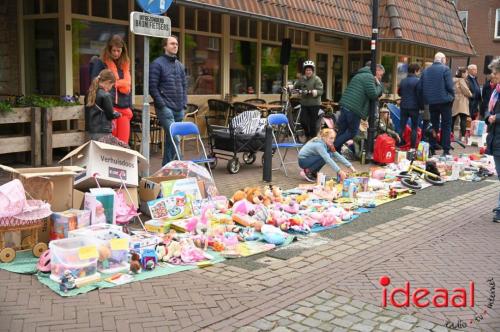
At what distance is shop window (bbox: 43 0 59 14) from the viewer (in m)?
10.6

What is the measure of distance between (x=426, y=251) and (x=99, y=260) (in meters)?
3.18

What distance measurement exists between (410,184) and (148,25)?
16.0ft

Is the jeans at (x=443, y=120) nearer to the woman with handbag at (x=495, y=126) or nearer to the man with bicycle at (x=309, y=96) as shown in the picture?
the man with bicycle at (x=309, y=96)

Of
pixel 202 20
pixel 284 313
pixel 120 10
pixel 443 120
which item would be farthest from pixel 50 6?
pixel 284 313

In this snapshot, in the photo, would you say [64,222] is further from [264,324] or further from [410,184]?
[410,184]

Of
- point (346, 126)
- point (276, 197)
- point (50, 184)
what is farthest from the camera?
point (346, 126)

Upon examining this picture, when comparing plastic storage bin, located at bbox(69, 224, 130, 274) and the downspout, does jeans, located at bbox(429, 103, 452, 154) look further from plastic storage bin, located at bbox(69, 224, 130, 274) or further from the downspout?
plastic storage bin, located at bbox(69, 224, 130, 274)

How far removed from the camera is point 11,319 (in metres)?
4.08

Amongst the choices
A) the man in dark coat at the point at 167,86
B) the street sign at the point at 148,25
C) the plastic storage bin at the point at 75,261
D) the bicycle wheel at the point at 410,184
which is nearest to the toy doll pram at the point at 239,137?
the man in dark coat at the point at 167,86

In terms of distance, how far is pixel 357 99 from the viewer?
10.9 metres

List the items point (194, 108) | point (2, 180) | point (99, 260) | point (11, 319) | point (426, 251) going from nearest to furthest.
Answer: point (11, 319) < point (99, 260) < point (426, 251) < point (2, 180) < point (194, 108)

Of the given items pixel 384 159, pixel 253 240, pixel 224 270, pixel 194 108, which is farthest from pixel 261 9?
pixel 224 270

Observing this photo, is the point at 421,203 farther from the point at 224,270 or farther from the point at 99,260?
the point at 99,260

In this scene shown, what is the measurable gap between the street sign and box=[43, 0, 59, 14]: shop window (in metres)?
4.50
